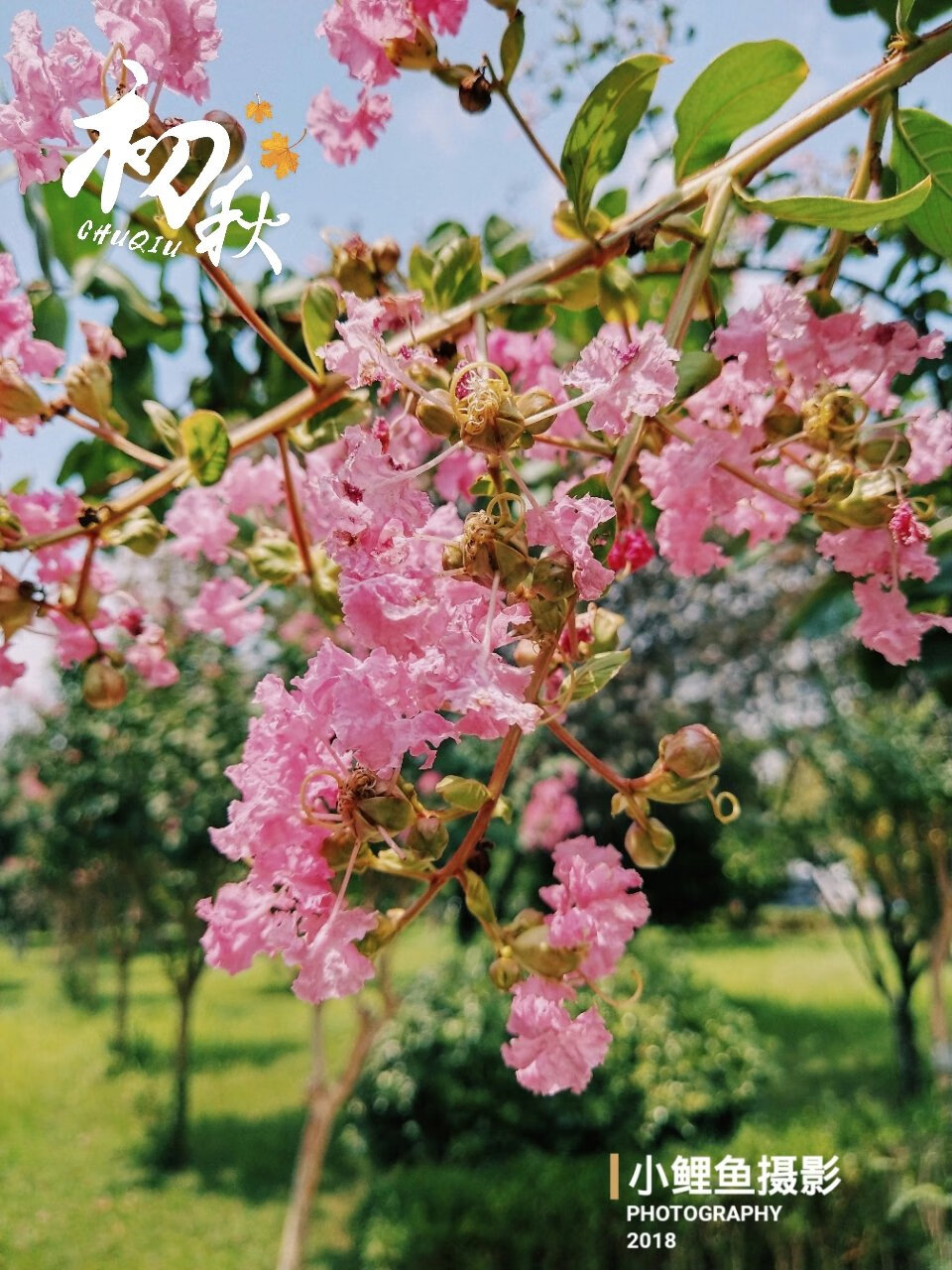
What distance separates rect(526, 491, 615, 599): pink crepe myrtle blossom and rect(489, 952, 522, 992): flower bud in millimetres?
174

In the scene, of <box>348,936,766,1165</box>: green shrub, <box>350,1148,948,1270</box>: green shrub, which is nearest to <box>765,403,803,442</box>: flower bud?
<box>350,1148,948,1270</box>: green shrub

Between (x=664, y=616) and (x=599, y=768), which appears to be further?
(x=664, y=616)

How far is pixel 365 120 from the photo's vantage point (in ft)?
1.92

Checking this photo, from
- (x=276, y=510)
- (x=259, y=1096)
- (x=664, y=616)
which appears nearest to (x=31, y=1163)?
(x=259, y=1096)

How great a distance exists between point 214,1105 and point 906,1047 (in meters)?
3.90

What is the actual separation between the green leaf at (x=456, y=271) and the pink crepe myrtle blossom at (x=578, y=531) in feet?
0.77

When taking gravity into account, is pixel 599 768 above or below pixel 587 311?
below

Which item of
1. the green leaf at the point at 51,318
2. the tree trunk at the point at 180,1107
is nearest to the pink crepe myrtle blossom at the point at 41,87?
the green leaf at the point at 51,318

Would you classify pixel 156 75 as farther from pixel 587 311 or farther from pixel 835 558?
pixel 587 311

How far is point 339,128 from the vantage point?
0.59 m

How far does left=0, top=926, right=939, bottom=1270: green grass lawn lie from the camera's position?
14.3ft

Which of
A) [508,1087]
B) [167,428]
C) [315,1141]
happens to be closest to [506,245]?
[167,428]

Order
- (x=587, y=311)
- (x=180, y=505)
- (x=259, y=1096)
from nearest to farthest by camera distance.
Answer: (x=180, y=505)
(x=587, y=311)
(x=259, y=1096)

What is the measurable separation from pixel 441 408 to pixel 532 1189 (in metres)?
3.14
